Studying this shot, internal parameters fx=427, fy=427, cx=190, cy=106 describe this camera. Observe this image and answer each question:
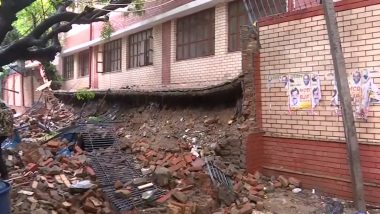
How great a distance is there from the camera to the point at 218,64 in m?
11.1

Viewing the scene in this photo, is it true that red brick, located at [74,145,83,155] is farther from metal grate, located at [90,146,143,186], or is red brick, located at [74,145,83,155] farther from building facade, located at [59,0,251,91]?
building facade, located at [59,0,251,91]

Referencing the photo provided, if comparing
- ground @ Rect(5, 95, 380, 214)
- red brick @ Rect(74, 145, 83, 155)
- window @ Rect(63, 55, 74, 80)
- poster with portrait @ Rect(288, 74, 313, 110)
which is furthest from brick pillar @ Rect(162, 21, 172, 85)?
window @ Rect(63, 55, 74, 80)

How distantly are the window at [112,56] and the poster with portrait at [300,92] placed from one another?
1142 cm

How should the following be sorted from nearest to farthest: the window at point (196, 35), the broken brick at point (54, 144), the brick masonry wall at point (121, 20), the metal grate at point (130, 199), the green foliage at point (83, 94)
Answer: the metal grate at point (130, 199), the broken brick at point (54, 144), the green foliage at point (83, 94), the window at point (196, 35), the brick masonry wall at point (121, 20)

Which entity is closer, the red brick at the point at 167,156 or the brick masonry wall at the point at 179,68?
the red brick at the point at 167,156

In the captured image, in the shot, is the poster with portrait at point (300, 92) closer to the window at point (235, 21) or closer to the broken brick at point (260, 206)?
the broken brick at point (260, 206)

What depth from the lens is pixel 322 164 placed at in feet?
21.3

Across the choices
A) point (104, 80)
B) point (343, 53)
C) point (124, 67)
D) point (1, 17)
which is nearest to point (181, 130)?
point (343, 53)

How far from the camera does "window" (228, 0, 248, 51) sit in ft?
34.4

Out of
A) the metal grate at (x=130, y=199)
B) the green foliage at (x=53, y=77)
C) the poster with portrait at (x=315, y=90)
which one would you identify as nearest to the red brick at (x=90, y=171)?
the metal grate at (x=130, y=199)

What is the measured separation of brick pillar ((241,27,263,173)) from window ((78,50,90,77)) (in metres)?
15.0

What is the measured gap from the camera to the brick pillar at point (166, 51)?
1348 cm

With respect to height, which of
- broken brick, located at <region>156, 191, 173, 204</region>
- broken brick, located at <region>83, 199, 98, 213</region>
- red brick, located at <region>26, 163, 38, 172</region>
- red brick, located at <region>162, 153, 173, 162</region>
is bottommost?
broken brick, located at <region>83, 199, 98, 213</region>

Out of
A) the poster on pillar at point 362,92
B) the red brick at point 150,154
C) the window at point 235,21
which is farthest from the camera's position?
the window at point 235,21
